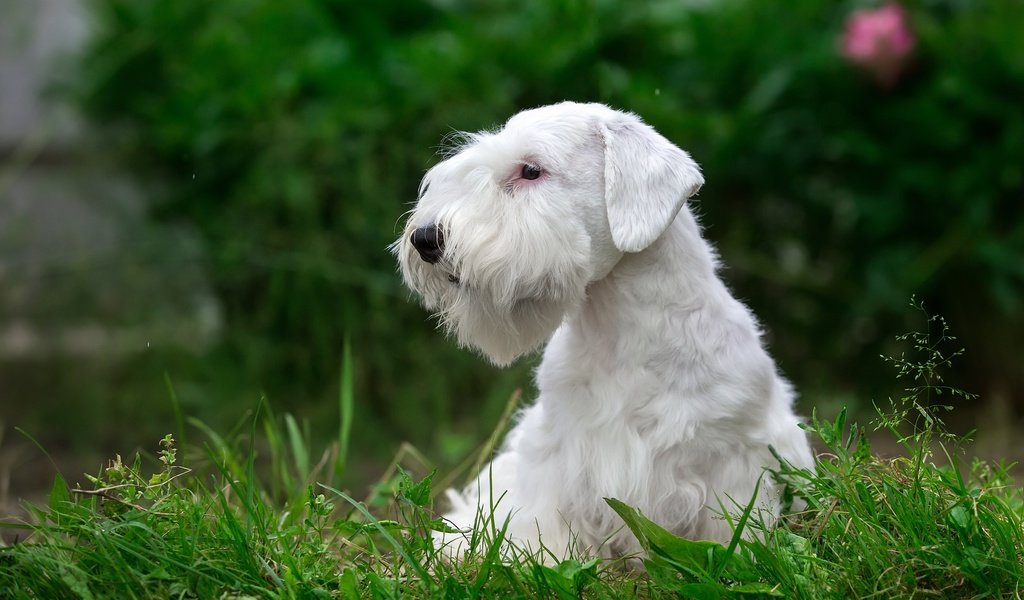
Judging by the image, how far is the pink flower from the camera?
593 centimetres

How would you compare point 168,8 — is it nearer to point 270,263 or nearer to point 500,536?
point 270,263

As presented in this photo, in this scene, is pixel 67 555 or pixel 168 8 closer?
pixel 67 555

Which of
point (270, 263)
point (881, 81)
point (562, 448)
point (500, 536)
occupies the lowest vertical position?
point (500, 536)

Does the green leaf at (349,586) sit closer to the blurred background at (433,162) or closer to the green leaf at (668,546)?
the green leaf at (668,546)

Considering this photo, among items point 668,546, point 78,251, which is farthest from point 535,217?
point 78,251

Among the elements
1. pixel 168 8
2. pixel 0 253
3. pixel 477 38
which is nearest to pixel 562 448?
pixel 477 38

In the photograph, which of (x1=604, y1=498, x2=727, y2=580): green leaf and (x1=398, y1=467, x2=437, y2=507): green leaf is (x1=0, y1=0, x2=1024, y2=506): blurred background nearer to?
(x1=398, y1=467, x2=437, y2=507): green leaf

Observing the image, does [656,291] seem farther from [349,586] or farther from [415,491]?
[349,586]

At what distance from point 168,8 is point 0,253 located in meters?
1.94

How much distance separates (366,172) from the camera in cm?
609

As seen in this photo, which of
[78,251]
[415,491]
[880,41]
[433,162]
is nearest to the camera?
[415,491]

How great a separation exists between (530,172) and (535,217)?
17cm

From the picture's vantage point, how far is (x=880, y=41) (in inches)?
233

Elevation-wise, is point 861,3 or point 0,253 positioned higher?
point 861,3
